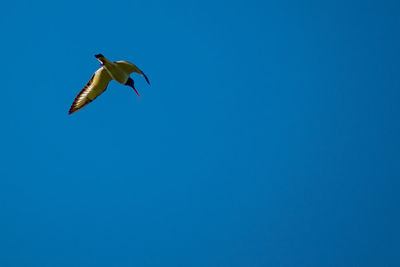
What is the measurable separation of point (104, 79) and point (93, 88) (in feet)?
1.36

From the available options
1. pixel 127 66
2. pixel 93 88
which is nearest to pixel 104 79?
pixel 93 88

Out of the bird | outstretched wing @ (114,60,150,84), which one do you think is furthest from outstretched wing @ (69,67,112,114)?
outstretched wing @ (114,60,150,84)

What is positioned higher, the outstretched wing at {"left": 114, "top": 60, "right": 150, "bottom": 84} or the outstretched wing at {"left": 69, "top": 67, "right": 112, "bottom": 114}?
the outstretched wing at {"left": 114, "top": 60, "right": 150, "bottom": 84}

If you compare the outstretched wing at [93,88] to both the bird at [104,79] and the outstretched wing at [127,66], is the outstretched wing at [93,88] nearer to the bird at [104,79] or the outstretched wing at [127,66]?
the bird at [104,79]

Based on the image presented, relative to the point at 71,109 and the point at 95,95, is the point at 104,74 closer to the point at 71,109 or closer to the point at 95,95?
the point at 95,95

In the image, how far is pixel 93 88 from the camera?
34.6ft

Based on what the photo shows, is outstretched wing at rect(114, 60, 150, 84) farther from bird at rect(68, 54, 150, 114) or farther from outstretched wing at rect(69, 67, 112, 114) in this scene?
outstretched wing at rect(69, 67, 112, 114)

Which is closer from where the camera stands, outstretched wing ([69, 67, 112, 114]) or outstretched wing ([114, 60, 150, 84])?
outstretched wing ([114, 60, 150, 84])

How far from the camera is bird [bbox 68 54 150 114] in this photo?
991cm

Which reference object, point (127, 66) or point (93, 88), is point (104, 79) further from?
point (127, 66)

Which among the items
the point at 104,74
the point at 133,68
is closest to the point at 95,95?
the point at 104,74

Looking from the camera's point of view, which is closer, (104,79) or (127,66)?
(127,66)

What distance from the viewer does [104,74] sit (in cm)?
1039

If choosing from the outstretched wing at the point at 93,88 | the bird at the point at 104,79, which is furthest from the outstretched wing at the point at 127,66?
the outstretched wing at the point at 93,88
